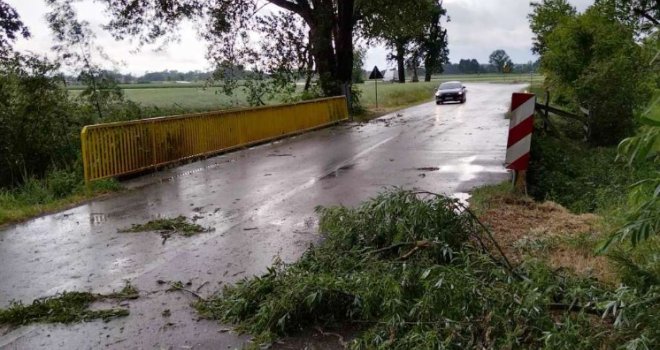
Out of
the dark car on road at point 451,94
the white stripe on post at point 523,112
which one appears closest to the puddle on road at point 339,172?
the white stripe on post at point 523,112

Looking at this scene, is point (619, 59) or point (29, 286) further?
point (619, 59)

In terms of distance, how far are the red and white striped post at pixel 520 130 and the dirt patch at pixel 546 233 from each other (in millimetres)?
532

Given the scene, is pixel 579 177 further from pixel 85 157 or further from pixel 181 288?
pixel 85 157

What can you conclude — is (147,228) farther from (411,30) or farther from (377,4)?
(411,30)

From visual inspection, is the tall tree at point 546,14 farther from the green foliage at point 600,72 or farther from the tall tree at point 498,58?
the tall tree at point 498,58

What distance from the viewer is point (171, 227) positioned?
743 centimetres

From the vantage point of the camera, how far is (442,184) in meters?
9.84

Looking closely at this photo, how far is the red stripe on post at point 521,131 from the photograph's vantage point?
7.91 meters

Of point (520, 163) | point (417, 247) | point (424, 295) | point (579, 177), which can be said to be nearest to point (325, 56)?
point (579, 177)

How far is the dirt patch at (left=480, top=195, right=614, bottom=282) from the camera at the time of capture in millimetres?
4898

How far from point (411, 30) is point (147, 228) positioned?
2560 cm

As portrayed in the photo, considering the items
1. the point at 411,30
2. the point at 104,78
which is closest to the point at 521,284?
the point at 104,78

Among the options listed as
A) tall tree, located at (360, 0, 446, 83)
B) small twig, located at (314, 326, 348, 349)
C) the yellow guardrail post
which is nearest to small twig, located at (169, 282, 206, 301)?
small twig, located at (314, 326, 348, 349)

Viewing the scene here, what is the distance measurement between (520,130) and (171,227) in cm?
481
